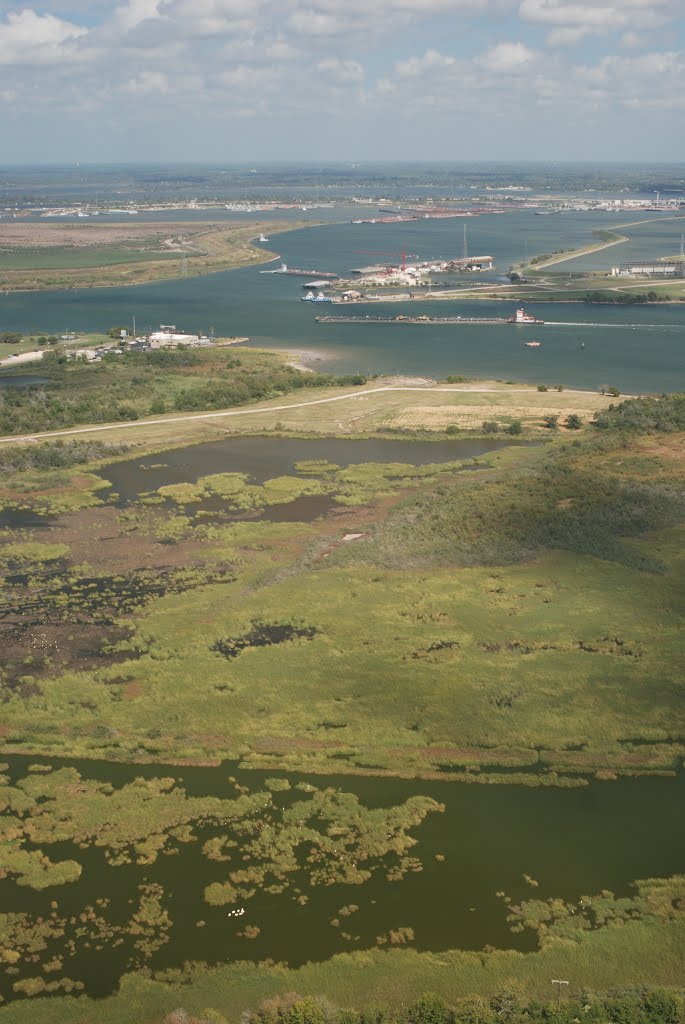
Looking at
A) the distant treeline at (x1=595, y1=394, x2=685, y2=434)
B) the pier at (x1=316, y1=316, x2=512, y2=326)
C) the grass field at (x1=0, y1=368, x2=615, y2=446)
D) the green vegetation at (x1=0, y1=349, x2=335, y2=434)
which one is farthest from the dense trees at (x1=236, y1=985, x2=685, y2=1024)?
the pier at (x1=316, y1=316, x2=512, y2=326)

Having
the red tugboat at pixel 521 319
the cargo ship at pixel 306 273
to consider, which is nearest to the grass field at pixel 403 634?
the red tugboat at pixel 521 319

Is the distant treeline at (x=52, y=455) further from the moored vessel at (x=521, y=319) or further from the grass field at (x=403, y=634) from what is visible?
the moored vessel at (x=521, y=319)

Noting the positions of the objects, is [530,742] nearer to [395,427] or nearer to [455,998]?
[455,998]

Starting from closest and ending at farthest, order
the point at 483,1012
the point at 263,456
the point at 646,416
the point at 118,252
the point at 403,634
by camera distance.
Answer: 1. the point at 483,1012
2. the point at 403,634
3. the point at 263,456
4. the point at 646,416
5. the point at 118,252

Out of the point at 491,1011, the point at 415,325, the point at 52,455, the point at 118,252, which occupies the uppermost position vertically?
the point at 118,252

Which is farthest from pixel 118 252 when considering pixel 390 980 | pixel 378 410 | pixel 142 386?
pixel 390 980

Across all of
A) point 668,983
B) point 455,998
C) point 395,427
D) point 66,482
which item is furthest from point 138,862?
point 395,427

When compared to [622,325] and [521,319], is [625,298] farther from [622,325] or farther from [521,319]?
[521,319]
